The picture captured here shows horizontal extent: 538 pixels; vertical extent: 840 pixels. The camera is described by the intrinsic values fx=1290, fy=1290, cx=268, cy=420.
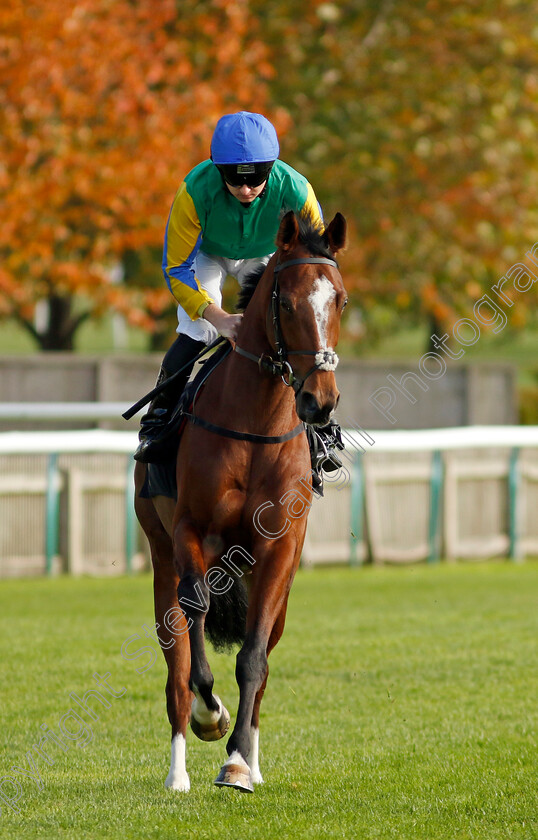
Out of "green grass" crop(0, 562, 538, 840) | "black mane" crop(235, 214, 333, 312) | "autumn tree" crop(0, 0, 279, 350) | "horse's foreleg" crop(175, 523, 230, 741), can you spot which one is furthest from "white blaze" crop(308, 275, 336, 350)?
"autumn tree" crop(0, 0, 279, 350)

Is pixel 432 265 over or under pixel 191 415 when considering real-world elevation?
over

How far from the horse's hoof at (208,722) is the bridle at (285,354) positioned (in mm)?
1329

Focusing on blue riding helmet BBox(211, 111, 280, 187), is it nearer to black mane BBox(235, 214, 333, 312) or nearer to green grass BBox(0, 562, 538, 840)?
black mane BBox(235, 214, 333, 312)

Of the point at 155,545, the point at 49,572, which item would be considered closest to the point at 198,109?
the point at 49,572

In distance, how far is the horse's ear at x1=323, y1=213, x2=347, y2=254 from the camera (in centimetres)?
516

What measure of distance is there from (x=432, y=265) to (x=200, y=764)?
14415 millimetres

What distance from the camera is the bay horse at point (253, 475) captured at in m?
4.94

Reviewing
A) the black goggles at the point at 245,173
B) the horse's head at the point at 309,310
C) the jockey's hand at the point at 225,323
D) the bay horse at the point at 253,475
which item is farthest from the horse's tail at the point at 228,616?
the black goggles at the point at 245,173

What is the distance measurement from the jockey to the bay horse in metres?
0.26

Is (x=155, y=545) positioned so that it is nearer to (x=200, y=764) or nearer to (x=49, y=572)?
(x=200, y=764)

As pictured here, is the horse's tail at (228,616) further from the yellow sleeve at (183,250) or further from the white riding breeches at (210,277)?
the yellow sleeve at (183,250)

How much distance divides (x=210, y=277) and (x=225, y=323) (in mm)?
599

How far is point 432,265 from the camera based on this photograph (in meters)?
19.5

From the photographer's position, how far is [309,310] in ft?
16.0
